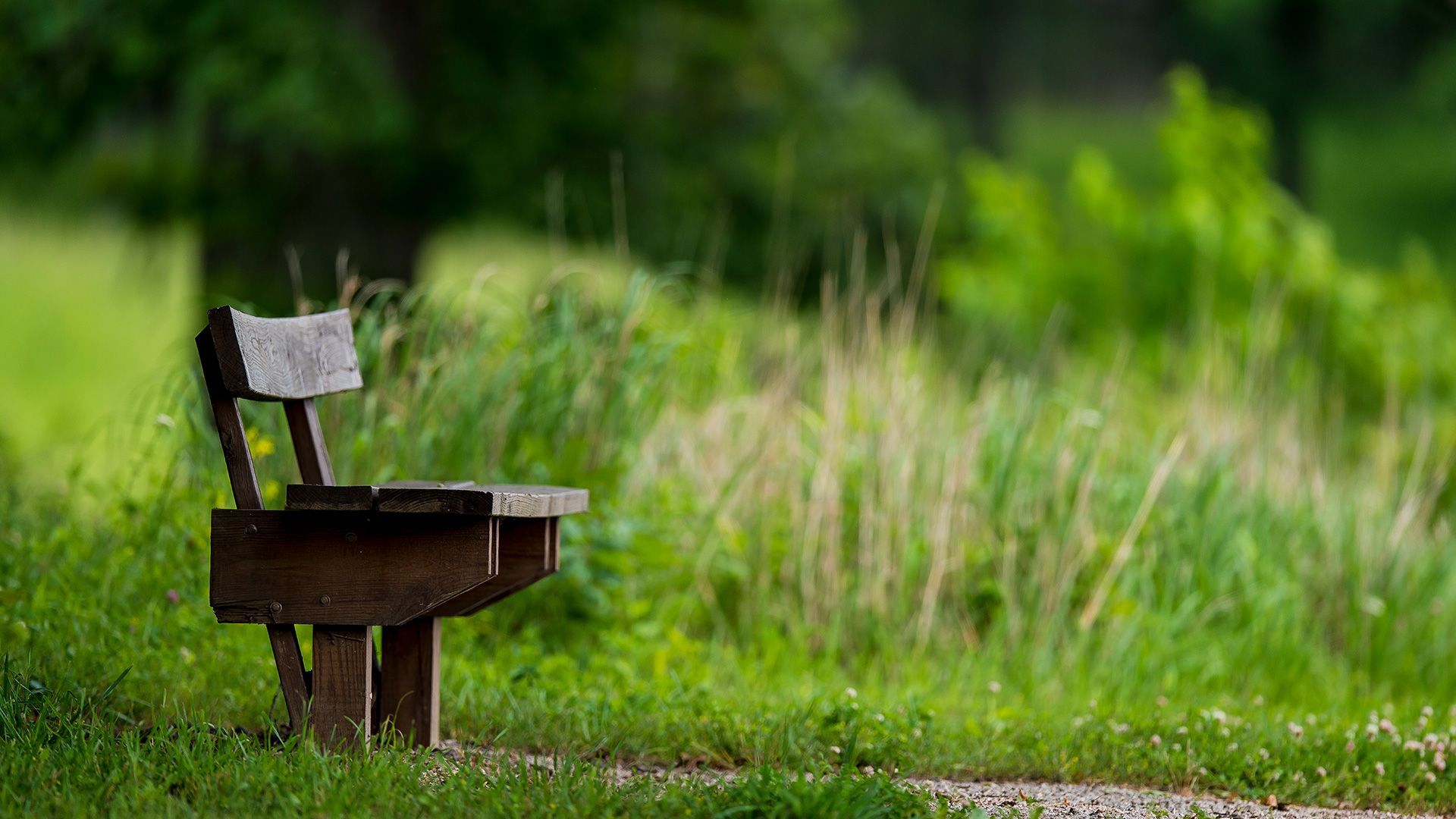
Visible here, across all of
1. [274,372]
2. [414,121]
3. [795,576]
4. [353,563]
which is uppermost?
[414,121]

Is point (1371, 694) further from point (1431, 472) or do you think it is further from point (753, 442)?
point (753, 442)

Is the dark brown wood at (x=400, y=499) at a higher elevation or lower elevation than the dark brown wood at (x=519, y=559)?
higher

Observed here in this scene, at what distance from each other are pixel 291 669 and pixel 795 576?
222 centimetres

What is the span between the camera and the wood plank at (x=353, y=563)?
2.93 m

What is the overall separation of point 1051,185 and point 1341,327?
831 inches

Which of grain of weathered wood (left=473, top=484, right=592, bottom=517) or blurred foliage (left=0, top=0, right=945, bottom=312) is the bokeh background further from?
grain of weathered wood (left=473, top=484, right=592, bottom=517)

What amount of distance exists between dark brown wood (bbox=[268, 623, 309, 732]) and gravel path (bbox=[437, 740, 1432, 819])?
368 mm

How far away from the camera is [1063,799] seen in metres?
3.16

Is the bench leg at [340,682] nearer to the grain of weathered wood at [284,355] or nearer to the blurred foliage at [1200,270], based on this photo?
the grain of weathered wood at [284,355]

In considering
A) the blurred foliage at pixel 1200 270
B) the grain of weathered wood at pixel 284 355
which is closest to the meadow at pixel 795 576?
the grain of weathered wood at pixel 284 355

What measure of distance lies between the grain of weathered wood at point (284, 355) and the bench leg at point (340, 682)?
1.92 feet

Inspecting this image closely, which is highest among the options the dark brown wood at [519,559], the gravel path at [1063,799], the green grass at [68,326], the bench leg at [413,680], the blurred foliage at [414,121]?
the blurred foliage at [414,121]

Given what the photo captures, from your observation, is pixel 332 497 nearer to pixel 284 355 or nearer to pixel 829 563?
pixel 284 355

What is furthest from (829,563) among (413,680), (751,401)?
(413,680)
